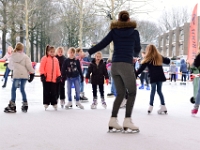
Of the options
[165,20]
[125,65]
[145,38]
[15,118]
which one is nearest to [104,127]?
[125,65]

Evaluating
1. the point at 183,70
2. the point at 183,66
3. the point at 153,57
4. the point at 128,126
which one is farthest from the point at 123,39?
the point at 183,66

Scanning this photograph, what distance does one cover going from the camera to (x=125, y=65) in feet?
18.4

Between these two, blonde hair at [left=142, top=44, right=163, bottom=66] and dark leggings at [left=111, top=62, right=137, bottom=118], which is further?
blonde hair at [left=142, top=44, right=163, bottom=66]

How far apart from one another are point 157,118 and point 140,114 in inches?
26.3

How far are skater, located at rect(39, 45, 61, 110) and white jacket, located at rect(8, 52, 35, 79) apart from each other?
1.37 feet

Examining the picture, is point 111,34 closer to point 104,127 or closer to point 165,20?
point 104,127

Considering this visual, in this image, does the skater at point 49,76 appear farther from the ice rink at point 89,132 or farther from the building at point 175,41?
the building at point 175,41

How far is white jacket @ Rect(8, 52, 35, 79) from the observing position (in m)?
8.15

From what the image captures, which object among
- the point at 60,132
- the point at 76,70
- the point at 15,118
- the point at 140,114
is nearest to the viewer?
the point at 60,132

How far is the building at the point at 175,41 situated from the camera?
73188mm

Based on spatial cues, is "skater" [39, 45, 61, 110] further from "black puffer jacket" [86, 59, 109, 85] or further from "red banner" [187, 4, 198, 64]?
"red banner" [187, 4, 198, 64]

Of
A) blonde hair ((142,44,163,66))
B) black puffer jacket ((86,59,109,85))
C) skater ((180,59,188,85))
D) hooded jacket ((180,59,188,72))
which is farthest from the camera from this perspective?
hooded jacket ((180,59,188,72))

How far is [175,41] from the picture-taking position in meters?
82.6

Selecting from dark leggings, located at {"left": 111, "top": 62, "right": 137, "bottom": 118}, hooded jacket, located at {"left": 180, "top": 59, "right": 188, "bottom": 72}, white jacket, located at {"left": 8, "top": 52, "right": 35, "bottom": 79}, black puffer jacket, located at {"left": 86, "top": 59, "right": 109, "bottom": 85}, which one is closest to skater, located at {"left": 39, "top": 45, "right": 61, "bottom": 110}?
white jacket, located at {"left": 8, "top": 52, "right": 35, "bottom": 79}
